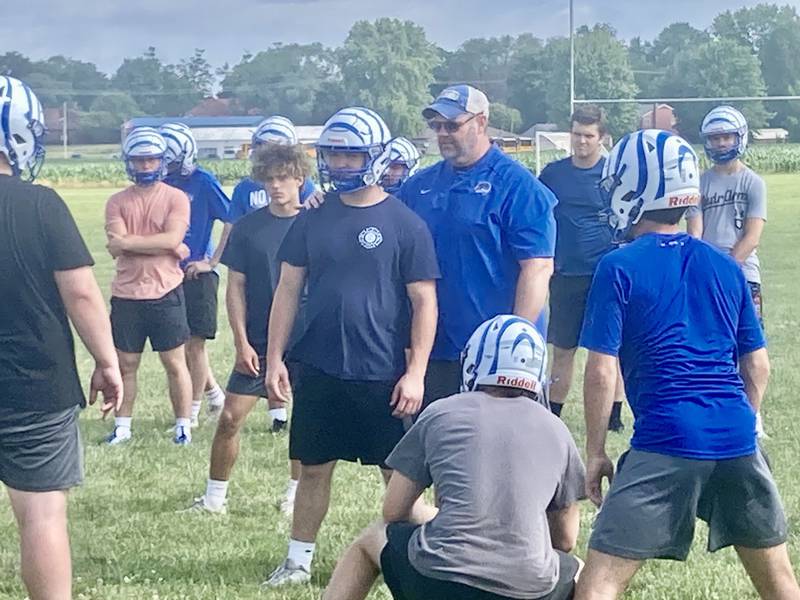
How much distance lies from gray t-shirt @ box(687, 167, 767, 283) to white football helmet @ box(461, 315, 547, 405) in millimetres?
→ 4680

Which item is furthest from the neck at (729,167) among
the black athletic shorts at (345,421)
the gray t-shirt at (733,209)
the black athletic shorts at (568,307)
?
the black athletic shorts at (345,421)

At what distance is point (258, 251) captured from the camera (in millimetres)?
6938

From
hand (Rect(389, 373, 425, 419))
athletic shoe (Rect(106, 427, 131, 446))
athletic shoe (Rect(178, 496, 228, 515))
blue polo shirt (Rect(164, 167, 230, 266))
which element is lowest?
athletic shoe (Rect(106, 427, 131, 446))

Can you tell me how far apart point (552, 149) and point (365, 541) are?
28553mm

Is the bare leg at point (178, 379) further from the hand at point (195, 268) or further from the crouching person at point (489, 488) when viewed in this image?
the crouching person at point (489, 488)

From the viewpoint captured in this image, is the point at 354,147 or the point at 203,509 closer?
the point at 354,147

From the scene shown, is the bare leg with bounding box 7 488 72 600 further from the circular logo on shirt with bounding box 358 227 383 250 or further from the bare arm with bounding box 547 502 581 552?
the bare arm with bounding box 547 502 581 552

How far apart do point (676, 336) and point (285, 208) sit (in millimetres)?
3195

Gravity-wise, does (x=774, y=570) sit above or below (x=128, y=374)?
above

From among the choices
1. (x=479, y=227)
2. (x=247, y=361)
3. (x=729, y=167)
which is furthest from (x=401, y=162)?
(x=479, y=227)

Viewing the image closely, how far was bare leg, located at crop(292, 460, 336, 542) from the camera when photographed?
5.53 metres

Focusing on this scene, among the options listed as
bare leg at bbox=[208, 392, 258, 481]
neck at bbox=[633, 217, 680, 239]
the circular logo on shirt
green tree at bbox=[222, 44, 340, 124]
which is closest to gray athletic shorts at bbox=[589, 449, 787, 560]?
neck at bbox=[633, 217, 680, 239]

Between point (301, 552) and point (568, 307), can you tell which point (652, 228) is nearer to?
point (301, 552)

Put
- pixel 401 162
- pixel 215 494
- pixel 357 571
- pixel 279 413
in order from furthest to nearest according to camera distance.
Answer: pixel 279 413 < pixel 401 162 < pixel 215 494 < pixel 357 571
